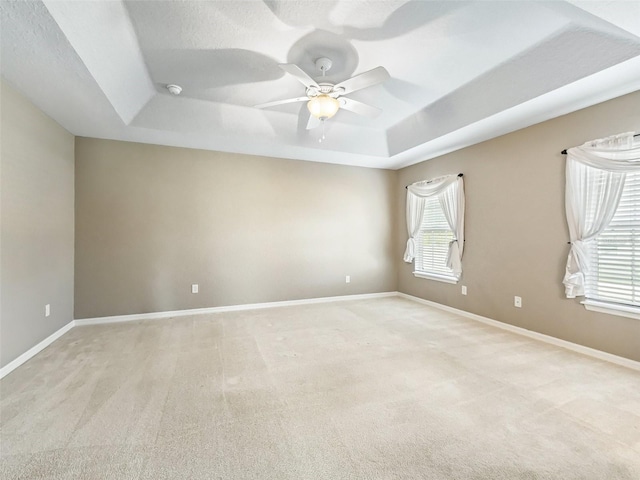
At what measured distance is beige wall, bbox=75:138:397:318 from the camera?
3791 millimetres

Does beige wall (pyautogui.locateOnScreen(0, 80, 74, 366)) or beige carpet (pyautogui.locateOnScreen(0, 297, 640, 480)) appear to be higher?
beige wall (pyautogui.locateOnScreen(0, 80, 74, 366))

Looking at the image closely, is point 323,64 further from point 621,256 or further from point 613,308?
point 613,308

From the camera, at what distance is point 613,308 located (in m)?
2.63

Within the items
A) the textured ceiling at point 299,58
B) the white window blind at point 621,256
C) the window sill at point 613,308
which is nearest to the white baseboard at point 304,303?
the window sill at point 613,308

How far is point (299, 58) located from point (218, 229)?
2703 mm

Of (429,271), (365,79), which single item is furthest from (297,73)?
(429,271)

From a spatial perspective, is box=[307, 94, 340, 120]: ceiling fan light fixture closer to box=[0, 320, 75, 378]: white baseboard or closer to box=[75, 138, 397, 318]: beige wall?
box=[75, 138, 397, 318]: beige wall

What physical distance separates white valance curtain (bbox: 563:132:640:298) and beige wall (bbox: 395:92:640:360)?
111mm

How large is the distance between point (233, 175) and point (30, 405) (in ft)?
11.0

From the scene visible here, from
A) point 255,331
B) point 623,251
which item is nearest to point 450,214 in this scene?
point 623,251

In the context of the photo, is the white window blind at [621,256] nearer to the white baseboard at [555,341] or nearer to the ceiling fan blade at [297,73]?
the white baseboard at [555,341]

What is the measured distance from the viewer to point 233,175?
4418mm

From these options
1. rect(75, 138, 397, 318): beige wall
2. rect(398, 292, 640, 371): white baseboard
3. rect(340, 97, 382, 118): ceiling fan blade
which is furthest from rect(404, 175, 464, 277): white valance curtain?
rect(340, 97, 382, 118): ceiling fan blade

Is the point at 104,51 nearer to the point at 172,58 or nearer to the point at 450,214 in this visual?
the point at 172,58
